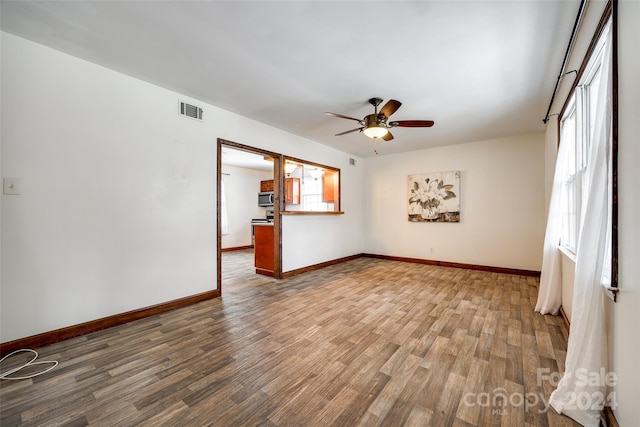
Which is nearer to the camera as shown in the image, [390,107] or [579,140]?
[579,140]

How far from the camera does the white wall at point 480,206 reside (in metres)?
4.70

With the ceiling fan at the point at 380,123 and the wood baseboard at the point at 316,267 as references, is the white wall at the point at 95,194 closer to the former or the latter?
the wood baseboard at the point at 316,267

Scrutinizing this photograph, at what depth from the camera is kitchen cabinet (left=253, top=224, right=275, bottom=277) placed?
4727 mm

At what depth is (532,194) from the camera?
469 cm

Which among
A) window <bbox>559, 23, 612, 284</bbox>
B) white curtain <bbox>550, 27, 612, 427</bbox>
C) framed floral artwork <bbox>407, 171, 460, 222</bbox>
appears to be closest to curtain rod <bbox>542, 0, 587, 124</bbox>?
window <bbox>559, 23, 612, 284</bbox>

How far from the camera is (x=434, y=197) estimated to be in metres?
5.64

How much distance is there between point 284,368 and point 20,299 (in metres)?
2.34

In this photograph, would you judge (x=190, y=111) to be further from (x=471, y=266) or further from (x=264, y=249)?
(x=471, y=266)

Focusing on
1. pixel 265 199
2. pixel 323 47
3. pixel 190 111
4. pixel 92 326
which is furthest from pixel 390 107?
pixel 265 199

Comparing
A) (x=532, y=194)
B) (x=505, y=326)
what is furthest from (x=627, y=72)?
(x=532, y=194)

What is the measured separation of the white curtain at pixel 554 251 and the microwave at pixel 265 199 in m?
6.84

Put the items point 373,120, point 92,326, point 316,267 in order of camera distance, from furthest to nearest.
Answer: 1. point 316,267
2. point 373,120
3. point 92,326

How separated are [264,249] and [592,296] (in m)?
4.30

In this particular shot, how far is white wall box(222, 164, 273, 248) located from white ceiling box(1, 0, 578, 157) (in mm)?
4864
